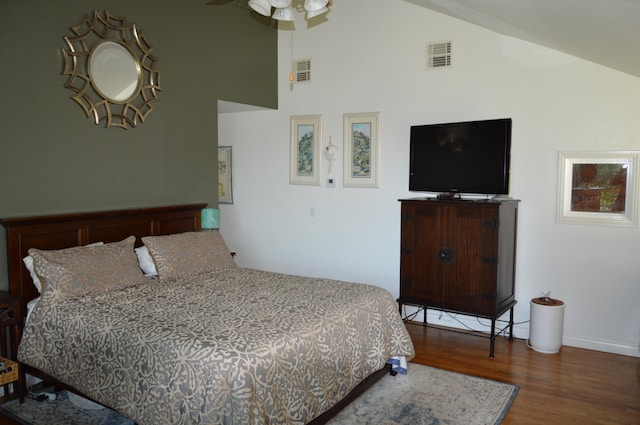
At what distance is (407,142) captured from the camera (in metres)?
5.03

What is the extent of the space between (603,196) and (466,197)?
1.12m

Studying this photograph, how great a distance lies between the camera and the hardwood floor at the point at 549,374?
3.14m

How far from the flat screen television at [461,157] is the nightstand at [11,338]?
3.39 m

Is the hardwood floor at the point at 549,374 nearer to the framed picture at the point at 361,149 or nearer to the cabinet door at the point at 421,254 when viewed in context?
the cabinet door at the point at 421,254

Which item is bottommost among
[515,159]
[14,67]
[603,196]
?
[603,196]

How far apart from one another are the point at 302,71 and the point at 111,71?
2.24 m

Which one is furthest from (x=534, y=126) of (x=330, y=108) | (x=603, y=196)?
(x=330, y=108)

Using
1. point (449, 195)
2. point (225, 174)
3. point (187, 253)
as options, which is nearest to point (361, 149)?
point (449, 195)

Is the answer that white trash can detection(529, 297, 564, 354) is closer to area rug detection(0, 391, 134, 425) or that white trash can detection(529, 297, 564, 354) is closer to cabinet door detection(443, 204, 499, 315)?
cabinet door detection(443, 204, 499, 315)

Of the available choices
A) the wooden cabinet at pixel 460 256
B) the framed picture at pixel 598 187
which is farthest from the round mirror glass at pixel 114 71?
the framed picture at pixel 598 187

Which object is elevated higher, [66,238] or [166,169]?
[166,169]

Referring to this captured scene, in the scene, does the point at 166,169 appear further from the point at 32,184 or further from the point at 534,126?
the point at 534,126

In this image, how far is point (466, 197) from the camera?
4727 millimetres

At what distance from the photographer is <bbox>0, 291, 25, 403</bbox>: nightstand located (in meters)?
3.16
